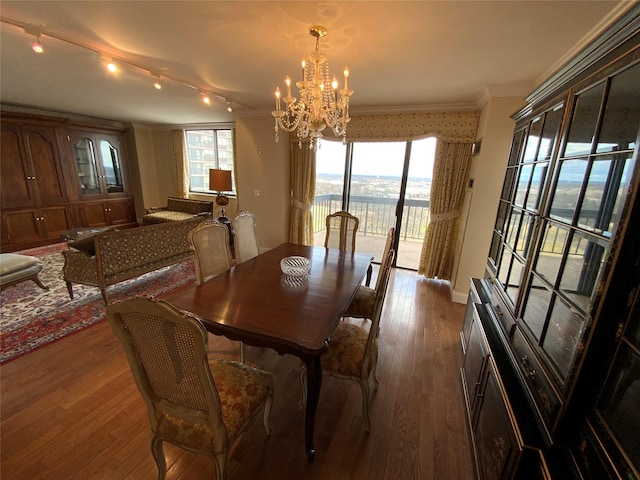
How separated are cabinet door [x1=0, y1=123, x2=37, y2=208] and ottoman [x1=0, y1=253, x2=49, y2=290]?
258cm

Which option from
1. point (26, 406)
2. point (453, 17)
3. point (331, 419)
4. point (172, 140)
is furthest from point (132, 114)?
point (331, 419)

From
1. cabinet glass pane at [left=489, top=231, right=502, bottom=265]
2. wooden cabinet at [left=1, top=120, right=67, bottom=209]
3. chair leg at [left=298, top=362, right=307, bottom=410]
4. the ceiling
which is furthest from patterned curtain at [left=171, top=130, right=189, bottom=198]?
cabinet glass pane at [left=489, top=231, right=502, bottom=265]

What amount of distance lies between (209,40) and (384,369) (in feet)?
9.65

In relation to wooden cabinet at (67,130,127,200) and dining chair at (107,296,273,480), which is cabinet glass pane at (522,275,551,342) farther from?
wooden cabinet at (67,130,127,200)

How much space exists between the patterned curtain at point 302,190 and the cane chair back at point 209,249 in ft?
7.72

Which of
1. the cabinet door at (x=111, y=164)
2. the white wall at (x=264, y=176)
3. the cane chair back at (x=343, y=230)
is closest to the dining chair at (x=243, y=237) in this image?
the cane chair back at (x=343, y=230)

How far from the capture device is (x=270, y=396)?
1.42 metres

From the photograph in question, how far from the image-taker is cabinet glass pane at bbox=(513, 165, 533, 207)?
1.62 metres

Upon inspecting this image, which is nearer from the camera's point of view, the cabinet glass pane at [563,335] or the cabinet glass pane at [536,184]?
the cabinet glass pane at [563,335]

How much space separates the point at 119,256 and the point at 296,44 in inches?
107

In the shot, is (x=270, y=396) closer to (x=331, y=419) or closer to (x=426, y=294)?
(x=331, y=419)

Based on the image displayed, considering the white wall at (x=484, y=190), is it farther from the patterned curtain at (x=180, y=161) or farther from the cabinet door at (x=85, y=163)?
the cabinet door at (x=85, y=163)

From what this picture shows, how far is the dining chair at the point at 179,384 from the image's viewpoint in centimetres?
92

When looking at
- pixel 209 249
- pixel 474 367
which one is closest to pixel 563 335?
pixel 474 367
